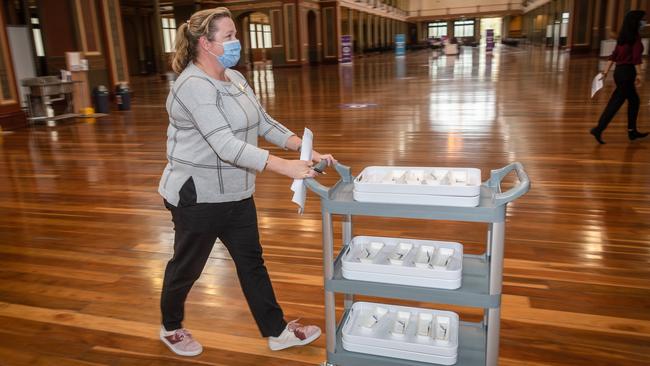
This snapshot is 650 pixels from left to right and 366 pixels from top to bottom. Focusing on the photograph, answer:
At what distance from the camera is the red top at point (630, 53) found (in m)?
5.30

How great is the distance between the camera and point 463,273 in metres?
1.76

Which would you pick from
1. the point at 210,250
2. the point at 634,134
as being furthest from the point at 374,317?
the point at 634,134

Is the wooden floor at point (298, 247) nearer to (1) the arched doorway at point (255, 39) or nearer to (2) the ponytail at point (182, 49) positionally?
(2) the ponytail at point (182, 49)

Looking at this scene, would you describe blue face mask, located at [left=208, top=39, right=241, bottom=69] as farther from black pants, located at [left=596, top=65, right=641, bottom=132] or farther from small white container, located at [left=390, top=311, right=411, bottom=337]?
black pants, located at [left=596, top=65, right=641, bottom=132]

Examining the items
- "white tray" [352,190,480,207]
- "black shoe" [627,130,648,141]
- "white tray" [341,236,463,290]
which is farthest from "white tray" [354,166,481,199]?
"black shoe" [627,130,648,141]

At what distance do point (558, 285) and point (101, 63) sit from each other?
1255cm

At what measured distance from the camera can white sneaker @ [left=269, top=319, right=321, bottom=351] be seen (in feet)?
7.29

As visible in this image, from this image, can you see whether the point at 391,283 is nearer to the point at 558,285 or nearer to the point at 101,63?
the point at 558,285

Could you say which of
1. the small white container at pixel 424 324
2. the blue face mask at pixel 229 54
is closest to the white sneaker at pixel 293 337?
the small white container at pixel 424 324

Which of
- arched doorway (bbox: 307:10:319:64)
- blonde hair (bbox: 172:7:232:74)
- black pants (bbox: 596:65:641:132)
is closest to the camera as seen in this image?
blonde hair (bbox: 172:7:232:74)

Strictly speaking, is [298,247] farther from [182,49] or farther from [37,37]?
[37,37]

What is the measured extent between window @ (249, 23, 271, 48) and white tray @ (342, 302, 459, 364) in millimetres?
32959

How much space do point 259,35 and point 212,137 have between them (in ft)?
114

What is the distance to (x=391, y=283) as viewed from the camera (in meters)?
1.68
